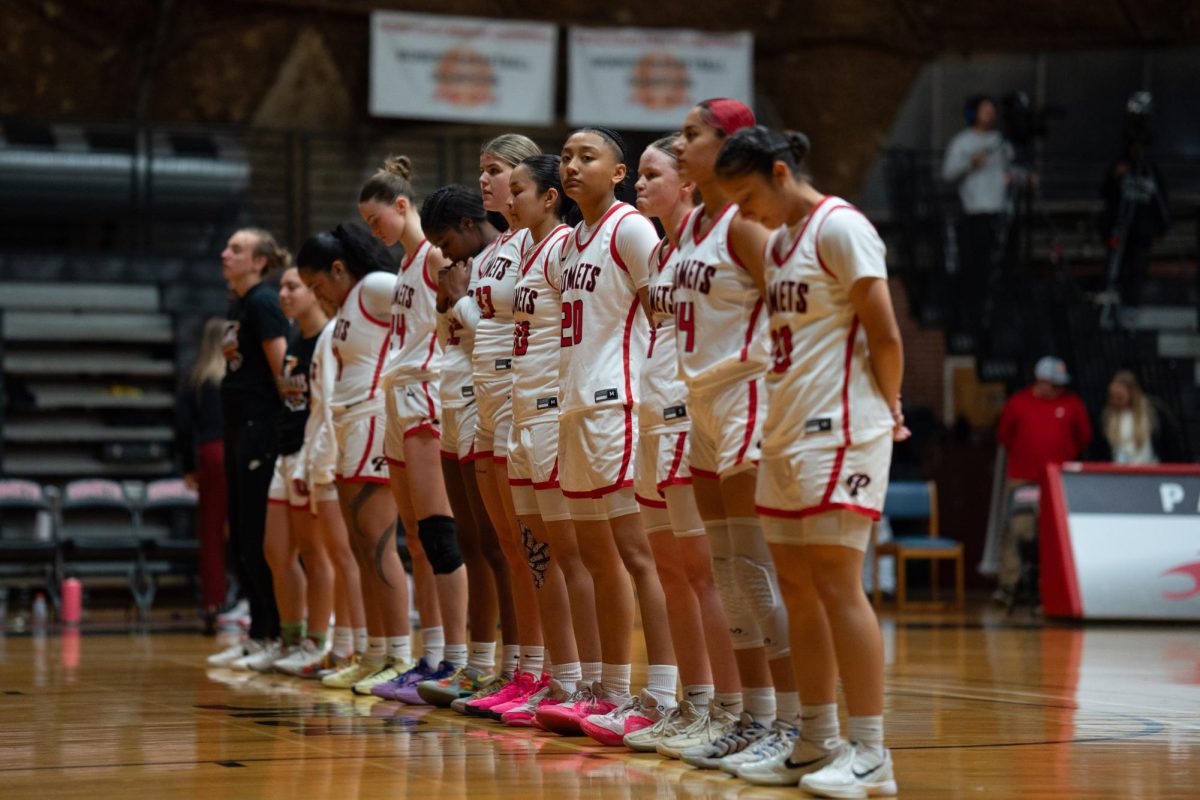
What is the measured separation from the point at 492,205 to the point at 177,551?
6857mm

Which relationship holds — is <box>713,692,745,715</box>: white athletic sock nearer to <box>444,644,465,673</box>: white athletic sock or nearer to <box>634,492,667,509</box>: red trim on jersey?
<box>634,492,667,509</box>: red trim on jersey

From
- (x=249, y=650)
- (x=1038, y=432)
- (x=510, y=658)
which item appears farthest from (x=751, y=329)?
(x=1038, y=432)

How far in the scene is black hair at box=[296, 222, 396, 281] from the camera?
7039mm

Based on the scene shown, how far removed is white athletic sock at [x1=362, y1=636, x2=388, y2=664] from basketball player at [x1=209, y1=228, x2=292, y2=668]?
1.03 m

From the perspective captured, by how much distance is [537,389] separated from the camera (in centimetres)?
536

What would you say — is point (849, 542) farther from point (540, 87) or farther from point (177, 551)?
point (540, 87)

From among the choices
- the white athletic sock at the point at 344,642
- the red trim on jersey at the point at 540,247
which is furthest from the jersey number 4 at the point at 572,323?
the white athletic sock at the point at 344,642

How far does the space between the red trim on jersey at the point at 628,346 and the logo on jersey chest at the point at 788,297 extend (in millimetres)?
955

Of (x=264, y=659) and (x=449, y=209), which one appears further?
(x=264, y=659)

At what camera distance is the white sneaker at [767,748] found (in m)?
4.26

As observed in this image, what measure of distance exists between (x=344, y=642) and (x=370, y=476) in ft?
3.32

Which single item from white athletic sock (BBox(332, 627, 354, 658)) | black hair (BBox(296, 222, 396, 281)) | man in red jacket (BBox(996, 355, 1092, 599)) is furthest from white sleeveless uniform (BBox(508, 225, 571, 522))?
man in red jacket (BBox(996, 355, 1092, 599))

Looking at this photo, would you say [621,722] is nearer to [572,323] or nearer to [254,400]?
[572,323]

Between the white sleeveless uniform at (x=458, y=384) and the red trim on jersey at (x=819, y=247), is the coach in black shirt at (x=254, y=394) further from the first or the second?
the red trim on jersey at (x=819, y=247)
